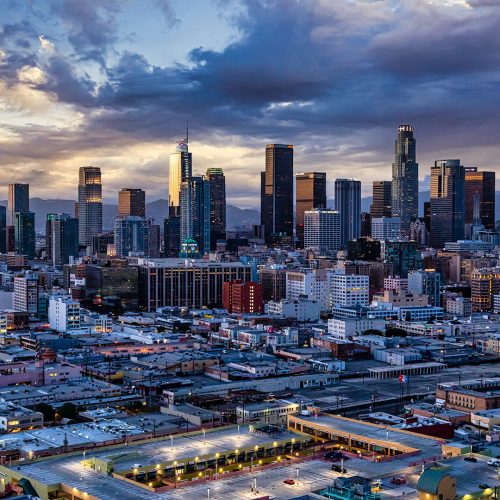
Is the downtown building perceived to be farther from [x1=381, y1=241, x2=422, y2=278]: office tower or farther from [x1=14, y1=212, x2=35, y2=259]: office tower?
[x1=14, y1=212, x2=35, y2=259]: office tower

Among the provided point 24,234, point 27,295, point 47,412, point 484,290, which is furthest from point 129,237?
point 47,412

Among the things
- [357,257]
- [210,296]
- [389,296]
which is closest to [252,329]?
[389,296]

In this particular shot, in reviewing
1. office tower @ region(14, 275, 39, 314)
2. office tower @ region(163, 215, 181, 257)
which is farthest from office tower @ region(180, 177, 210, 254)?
office tower @ region(14, 275, 39, 314)

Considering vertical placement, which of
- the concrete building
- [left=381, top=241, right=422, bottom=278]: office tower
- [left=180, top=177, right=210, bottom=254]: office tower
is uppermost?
[left=180, top=177, right=210, bottom=254]: office tower

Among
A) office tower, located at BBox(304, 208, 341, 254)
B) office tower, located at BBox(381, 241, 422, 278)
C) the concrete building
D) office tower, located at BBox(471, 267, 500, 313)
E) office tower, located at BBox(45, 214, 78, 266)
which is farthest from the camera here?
office tower, located at BBox(304, 208, 341, 254)

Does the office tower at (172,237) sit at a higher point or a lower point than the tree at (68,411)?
higher

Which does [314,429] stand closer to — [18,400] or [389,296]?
[18,400]

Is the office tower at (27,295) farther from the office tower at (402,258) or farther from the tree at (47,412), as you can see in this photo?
the office tower at (402,258)

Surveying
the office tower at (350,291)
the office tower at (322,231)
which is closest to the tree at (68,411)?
the office tower at (350,291)
